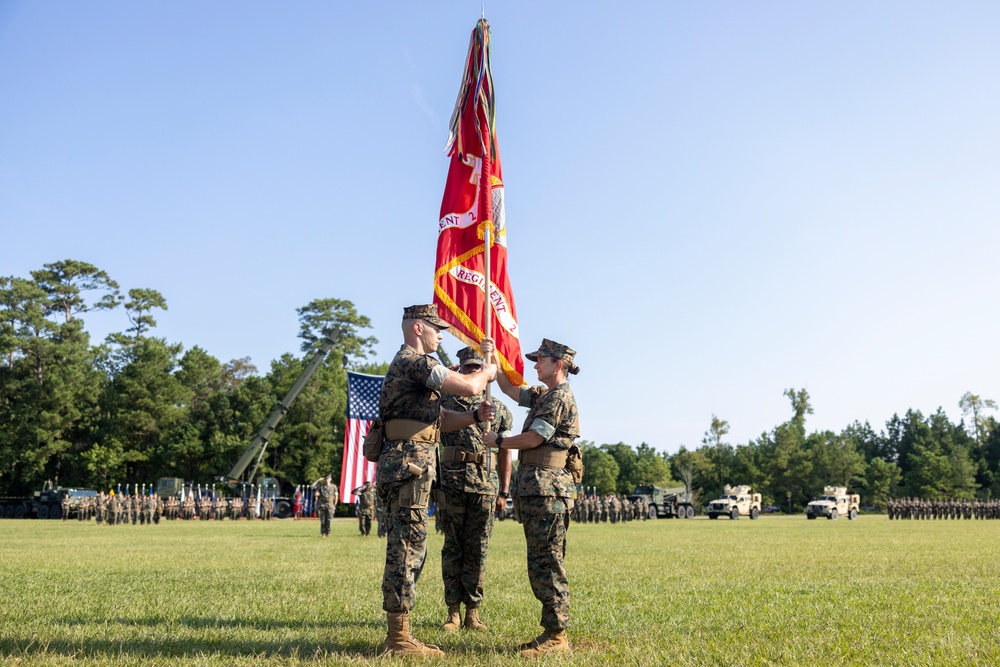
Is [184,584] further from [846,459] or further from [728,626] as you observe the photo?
[846,459]

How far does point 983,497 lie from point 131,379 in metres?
81.3

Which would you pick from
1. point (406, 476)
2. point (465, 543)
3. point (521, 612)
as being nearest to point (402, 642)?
point (406, 476)

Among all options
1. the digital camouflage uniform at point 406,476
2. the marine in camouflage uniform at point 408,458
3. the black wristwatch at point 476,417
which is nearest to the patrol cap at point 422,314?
the marine in camouflage uniform at point 408,458

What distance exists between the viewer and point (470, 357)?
717 cm

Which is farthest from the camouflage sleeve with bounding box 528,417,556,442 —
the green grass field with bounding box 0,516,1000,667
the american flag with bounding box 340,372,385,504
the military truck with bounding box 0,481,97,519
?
the military truck with bounding box 0,481,97,519

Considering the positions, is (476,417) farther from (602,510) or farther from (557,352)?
(602,510)

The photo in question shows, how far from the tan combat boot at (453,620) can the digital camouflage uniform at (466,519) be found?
4 cm

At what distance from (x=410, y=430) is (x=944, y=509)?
5376 cm

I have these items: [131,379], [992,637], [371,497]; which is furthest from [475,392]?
[131,379]

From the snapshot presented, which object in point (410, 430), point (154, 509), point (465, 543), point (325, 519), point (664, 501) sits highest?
point (410, 430)

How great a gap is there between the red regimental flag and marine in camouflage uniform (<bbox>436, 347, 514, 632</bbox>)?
210 centimetres

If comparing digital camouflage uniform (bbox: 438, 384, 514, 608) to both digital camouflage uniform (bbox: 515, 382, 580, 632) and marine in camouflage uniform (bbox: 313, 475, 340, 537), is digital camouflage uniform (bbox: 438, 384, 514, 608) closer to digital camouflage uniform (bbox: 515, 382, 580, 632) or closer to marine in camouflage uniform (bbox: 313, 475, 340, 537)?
digital camouflage uniform (bbox: 515, 382, 580, 632)

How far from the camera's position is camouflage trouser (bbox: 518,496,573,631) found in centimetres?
543

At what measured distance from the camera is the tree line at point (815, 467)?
A: 3145 inches
